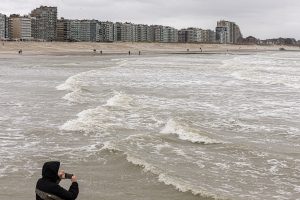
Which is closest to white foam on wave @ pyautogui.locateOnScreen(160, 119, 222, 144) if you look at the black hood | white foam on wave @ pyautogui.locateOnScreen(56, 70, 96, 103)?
white foam on wave @ pyautogui.locateOnScreen(56, 70, 96, 103)

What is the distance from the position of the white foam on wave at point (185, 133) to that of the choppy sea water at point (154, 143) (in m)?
0.03

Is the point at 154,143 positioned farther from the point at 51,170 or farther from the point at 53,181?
the point at 51,170

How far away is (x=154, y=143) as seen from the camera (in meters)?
14.3

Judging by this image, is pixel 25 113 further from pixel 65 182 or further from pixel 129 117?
pixel 65 182

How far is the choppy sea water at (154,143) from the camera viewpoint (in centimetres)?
1032

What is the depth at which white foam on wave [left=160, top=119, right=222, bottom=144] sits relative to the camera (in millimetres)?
14734

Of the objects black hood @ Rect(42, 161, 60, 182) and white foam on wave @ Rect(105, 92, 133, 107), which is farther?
white foam on wave @ Rect(105, 92, 133, 107)

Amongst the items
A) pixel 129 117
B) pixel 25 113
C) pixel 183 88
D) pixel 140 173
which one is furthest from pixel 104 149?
pixel 183 88

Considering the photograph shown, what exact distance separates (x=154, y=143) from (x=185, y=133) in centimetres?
170

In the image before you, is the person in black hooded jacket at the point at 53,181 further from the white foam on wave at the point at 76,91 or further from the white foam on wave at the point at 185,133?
the white foam on wave at the point at 76,91

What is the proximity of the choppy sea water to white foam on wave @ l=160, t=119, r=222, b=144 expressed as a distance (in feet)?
0.10

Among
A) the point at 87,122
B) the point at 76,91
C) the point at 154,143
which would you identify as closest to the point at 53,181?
the point at 154,143

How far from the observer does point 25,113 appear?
19531mm

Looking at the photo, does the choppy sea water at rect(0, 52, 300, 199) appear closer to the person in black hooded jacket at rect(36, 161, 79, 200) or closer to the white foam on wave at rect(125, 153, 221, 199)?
the white foam on wave at rect(125, 153, 221, 199)
